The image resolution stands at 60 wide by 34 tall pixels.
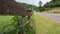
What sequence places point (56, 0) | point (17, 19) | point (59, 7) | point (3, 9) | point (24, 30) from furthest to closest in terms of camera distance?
point (56, 0) < point (59, 7) < point (17, 19) < point (24, 30) < point (3, 9)

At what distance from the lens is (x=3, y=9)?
1.50m

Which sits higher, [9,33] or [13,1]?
[13,1]

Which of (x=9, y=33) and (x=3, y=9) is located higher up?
(x=3, y=9)

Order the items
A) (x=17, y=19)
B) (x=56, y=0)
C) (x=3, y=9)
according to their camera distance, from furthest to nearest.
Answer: (x=56, y=0) → (x=17, y=19) → (x=3, y=9)

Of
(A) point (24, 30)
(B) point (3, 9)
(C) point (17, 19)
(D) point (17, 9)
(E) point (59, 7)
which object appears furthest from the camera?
(E) point (59, 7)

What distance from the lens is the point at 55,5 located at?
232 ft

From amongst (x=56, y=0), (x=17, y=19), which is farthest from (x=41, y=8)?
(x=17, y=19)

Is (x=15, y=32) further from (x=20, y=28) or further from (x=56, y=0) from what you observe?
(x=56, y=0)

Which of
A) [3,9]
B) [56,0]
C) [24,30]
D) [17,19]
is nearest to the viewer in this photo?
[3,9]

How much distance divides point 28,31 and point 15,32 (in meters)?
0.23

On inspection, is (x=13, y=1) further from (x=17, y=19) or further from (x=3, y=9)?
(x=17, y=19)

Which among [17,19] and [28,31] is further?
[17,19]

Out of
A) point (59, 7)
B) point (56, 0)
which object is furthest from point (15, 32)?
point (56, 0)

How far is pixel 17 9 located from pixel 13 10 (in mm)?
55
